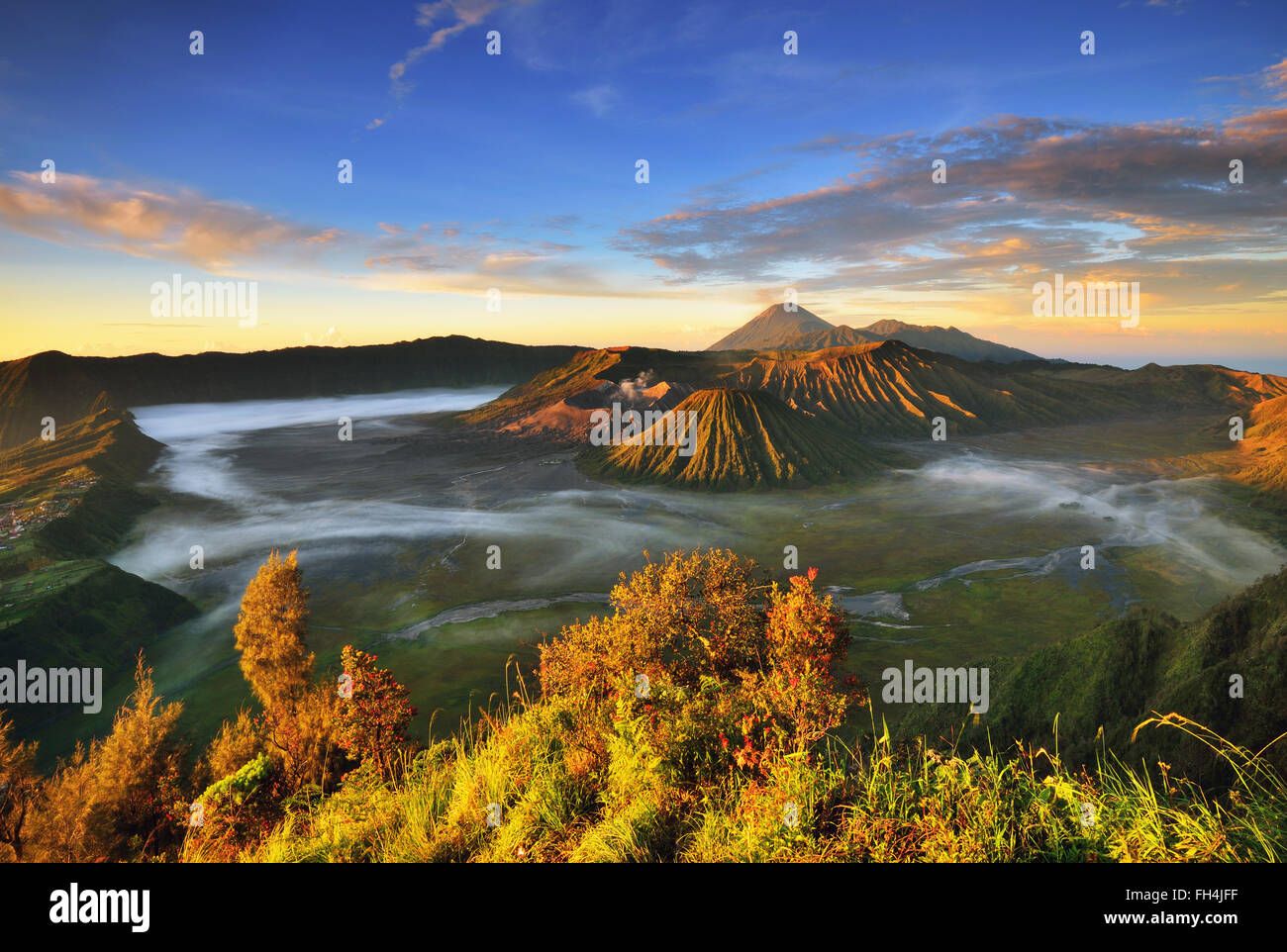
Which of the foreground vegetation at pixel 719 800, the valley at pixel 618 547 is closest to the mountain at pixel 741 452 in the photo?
the valley at pixel 618 547

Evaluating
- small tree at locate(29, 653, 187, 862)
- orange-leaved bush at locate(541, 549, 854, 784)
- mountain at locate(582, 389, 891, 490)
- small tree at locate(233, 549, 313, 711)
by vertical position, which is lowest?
small tree at locate(29, 653, 187, 862)

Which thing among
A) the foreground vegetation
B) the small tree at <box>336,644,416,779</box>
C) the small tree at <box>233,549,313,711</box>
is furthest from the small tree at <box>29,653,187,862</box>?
the small tree at <box>336,644,416,779</box>

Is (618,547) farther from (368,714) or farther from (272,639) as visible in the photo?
(368,714)

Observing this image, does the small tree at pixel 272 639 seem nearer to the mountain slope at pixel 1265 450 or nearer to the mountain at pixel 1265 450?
the mountain at pixel 1265 450

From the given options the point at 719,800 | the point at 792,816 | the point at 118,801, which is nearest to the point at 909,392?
the point at 118,801

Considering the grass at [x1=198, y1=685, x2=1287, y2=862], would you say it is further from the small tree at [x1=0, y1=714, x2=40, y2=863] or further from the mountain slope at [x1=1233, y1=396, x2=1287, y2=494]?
the mountain slope at [x1=1233, y1=396, x2=1287, y2=494]

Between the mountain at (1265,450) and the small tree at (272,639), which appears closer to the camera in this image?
the small tree at (272,639)
